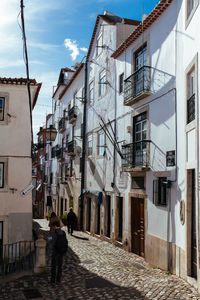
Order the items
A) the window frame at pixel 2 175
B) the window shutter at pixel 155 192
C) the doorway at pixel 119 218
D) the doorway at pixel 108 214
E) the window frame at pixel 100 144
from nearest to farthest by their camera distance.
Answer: the window shutter at pixel 155 192
the window frame at pixel 2 175
the doorway at pixel 119 218
the doorway at pixel 108 214
the window frame at pixel 100 144

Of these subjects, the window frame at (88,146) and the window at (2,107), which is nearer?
the window at (2,107)

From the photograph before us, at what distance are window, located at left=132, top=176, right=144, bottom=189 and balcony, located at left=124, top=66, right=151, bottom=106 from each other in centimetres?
302

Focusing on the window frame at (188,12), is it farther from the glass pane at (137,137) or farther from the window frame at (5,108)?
the window frame at (5,108)

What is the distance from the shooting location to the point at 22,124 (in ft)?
44.1

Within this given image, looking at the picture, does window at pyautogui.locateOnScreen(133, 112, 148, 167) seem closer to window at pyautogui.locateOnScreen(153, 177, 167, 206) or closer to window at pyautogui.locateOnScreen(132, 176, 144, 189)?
window at pyautogui.locateOnScreen(132, 176, 144, 189)

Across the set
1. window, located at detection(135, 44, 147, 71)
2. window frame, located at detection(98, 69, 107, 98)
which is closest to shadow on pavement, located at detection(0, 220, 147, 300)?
window, located at detection(135, 44, 147, 71)

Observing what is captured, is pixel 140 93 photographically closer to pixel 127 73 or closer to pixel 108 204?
pixel 127 73

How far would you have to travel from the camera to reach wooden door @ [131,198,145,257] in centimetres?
1294

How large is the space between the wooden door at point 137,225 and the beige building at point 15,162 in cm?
410

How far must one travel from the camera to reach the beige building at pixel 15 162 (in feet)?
42.6

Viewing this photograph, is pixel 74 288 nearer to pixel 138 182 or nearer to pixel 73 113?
pixel 138 182

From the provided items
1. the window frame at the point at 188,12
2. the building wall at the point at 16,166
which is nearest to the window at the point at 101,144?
the building wall at the point at 16,166

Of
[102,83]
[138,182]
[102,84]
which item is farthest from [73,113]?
[138,182]

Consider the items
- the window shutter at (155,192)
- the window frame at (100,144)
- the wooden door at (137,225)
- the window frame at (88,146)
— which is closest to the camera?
the window shutter at (155,192)
